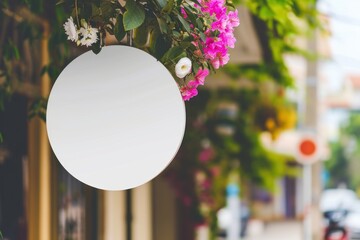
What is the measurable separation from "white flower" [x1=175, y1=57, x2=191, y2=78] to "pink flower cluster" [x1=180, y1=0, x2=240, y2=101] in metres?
0.10

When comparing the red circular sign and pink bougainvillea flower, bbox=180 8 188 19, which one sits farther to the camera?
the red circular sign

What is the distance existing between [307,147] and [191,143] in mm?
2876

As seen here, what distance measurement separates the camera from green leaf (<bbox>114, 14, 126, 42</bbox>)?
2.44 meters

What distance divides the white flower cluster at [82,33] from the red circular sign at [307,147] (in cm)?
999

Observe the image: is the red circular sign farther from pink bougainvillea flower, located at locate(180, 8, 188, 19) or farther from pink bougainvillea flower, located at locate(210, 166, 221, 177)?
pink bougainvillea flower, located at locate(180, 8, 188, 19)

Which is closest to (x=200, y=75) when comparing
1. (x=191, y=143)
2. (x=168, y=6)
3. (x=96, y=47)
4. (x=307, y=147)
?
(x=168, y=6)

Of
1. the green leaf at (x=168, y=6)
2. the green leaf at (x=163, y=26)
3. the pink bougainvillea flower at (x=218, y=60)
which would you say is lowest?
the pink bougainvillea flower at (x=218, y=60)

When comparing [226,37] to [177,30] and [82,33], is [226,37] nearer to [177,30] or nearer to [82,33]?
[177,30]

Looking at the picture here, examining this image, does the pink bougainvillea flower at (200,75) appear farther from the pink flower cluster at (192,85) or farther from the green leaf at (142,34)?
the green leaf at (142,34)

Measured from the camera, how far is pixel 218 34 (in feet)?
8.23

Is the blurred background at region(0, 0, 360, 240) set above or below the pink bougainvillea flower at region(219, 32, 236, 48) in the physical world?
above

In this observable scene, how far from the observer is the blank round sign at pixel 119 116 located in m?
2.34

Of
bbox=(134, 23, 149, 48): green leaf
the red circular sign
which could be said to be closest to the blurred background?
the red circular sign

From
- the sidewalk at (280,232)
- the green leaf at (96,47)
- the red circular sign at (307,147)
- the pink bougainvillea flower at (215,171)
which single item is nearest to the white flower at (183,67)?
the green leaf at (96,47)
